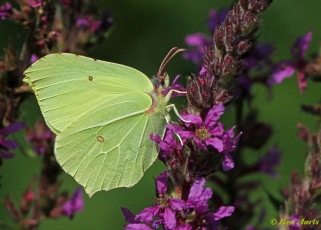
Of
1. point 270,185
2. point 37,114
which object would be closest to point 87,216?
point 37,114

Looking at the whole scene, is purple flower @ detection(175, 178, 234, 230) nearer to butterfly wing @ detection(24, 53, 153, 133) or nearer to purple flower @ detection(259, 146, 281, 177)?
butterfly wing @ detection(24, 53, 153, 133)

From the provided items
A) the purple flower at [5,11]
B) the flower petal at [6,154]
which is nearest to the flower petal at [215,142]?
the flower petal at [6,154]

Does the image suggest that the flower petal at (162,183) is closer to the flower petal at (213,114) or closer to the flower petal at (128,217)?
the flower petal at (128,217)

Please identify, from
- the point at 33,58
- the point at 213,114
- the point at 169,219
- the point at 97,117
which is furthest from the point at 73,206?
the point at 213,114

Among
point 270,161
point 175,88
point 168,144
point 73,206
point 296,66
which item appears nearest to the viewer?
point 168,144

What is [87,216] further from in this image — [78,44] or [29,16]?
[29,16]

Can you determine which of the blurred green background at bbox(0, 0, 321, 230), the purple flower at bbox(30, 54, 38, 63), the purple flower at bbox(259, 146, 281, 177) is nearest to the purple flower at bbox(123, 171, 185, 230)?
the purple flower at bbox(30, 54, 38, 63)

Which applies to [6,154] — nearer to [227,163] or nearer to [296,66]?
[227,163]
